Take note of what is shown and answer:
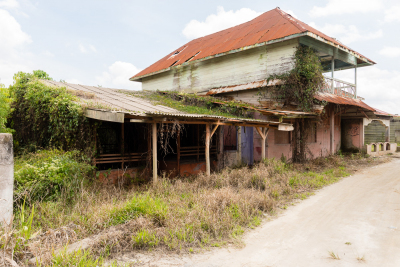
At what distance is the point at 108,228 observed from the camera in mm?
4656

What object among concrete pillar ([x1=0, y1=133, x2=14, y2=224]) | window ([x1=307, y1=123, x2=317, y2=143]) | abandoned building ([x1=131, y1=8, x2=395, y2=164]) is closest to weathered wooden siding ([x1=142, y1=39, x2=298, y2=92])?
abandoned building ([x1=131, y1=8, x2=395, y2=164])

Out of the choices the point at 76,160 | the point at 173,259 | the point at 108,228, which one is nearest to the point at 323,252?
the point at 173,259

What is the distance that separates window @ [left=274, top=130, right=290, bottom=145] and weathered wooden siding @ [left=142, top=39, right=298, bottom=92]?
2938 millimetres

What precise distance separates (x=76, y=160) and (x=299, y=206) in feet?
20.7

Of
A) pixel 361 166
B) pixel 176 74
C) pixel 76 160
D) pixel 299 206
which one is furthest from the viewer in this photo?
pixel 176 74

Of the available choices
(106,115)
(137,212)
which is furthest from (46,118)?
(137,212)

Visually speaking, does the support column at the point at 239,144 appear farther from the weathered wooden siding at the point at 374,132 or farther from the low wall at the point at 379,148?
the weathered wooden siding at the point at 374,132

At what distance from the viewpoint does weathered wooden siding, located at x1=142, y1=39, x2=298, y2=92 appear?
512 inches

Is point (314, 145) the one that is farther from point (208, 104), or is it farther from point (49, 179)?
point (49, 179)

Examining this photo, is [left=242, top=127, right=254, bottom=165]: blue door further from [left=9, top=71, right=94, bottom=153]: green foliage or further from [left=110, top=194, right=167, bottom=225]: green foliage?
[left=110, top=194, right=167, bottom=225]: green foliage

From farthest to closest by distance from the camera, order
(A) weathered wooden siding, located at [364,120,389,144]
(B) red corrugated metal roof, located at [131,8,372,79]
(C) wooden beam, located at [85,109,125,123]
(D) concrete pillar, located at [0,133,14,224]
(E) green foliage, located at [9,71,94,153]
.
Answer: (A) weathered wooden siding, located at [364,120,389,144]
(B) red corrugated metal roof, located at [131,8,372,79]
(E) green foliage, located at [9,71,94,153]
(C) wooden beam, located at [85,109,125,123]
(D) concrete pillar, located at [0,133,14,224]

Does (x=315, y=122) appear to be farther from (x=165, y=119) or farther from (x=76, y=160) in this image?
(x=76, y=160)

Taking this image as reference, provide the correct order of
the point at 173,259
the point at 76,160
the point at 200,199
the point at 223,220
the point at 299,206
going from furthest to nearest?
the point at 76,160 → the point at 299,206 → the point at 200,199 → the point at 223,220 → the point at 173,259

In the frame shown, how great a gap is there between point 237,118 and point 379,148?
47.0 feet
